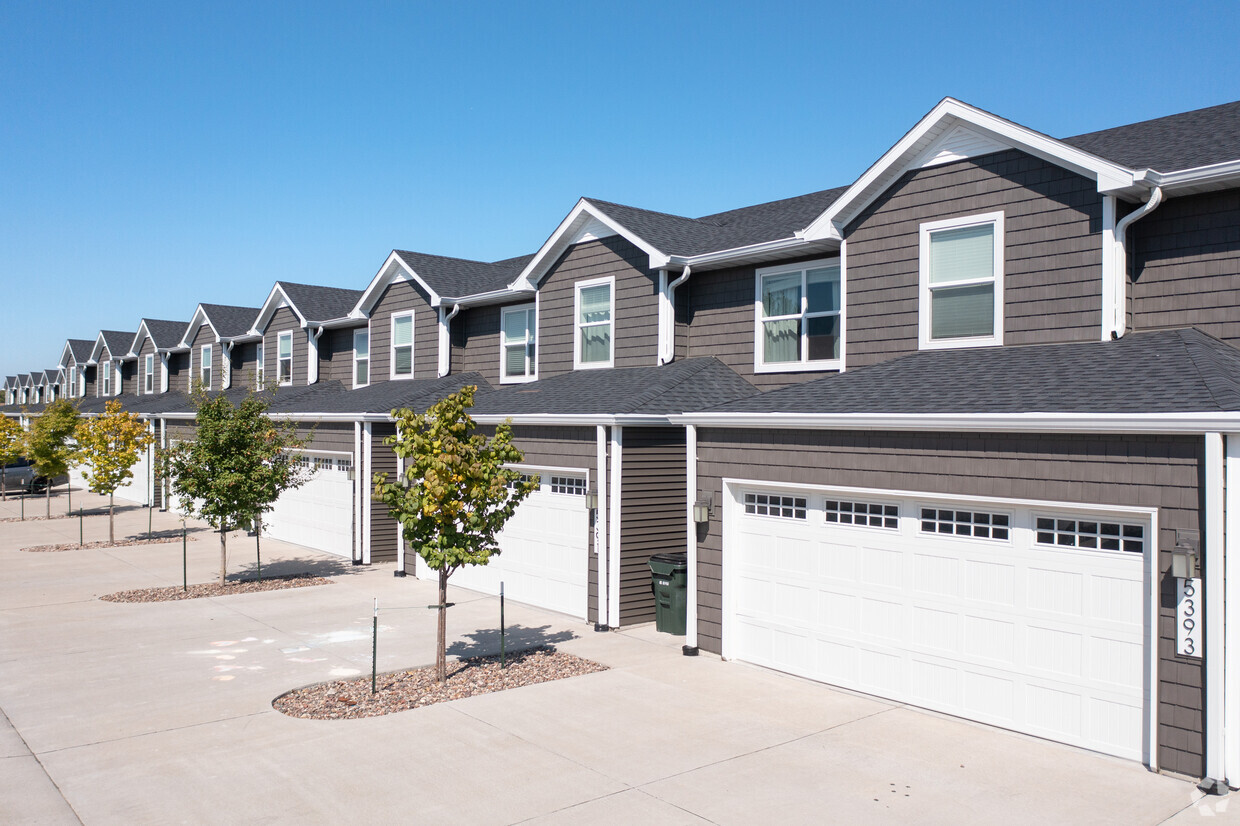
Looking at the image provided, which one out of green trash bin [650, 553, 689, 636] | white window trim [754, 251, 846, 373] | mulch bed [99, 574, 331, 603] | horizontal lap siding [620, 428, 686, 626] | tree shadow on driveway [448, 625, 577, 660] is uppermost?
white window trim [754, 251, 846, 373]

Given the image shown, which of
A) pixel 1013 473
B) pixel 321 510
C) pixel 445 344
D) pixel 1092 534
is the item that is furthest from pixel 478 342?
pixel 1092 534

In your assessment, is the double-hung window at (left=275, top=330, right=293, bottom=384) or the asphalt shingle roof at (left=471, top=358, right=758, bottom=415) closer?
the asphalt shingle roof at (left=471, top=358, right=758, bottom=415)

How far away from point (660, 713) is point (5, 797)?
245 inches

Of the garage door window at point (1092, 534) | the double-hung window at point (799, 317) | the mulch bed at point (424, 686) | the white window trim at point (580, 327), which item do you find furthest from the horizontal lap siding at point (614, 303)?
the garage door window at point (1092, 534)

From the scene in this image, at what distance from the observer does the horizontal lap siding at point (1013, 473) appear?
805cm

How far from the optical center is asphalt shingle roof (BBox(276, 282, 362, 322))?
2899cm

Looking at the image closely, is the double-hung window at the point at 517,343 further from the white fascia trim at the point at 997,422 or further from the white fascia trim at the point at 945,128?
the white fascia trim at the point at 997,422

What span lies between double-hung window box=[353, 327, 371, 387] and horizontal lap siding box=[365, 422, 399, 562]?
6.25m

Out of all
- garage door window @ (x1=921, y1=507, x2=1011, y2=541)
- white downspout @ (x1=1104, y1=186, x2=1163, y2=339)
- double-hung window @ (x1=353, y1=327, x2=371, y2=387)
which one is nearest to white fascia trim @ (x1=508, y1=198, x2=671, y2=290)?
white downspout @ (x1=1104, y1=186, x2=1163, y2=339)

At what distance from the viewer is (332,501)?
73.6ft

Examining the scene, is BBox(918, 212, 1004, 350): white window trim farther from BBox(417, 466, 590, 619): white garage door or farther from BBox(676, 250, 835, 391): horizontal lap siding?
BBox(417, 466, 590, 619): white garage door

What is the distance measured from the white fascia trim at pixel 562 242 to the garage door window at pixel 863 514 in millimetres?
6794

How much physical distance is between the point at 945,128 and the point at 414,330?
49.6ft

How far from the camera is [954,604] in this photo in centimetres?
988
